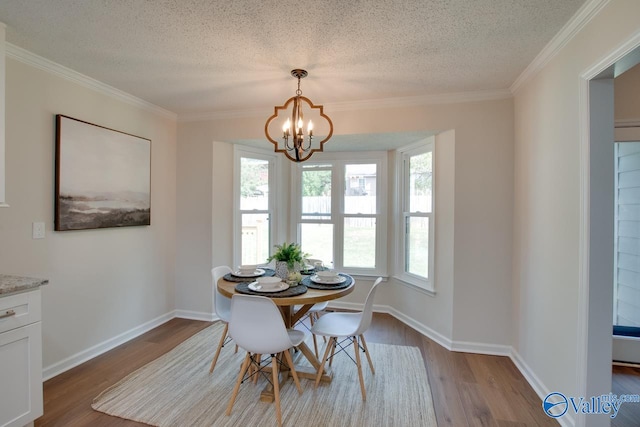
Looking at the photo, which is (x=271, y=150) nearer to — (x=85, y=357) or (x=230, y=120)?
(x=230, y=120)

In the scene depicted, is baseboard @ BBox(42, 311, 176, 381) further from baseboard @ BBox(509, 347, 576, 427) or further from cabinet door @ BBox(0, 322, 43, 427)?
baseboard @ BBox(509, 347, 576, 427)

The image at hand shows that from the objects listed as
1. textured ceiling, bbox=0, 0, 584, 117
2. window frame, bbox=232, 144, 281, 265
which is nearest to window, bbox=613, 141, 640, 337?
textured ceiling, bbox=0, 0, 584, 117

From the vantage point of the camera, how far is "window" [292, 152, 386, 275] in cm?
419

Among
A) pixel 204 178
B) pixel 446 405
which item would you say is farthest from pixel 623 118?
pixel 204 178

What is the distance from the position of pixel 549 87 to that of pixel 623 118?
0.95 metres

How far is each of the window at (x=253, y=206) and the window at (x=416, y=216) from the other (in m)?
1.77

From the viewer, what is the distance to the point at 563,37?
1.96m

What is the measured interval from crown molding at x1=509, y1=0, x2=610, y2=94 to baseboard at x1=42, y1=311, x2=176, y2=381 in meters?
4.36

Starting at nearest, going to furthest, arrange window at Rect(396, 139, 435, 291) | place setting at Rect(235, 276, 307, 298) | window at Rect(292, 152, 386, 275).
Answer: place setting at Rect(235, 276, 307, 298) → window at Rect(396, 139, 435, 291) → window at Rect(292, 152, 386, 275)

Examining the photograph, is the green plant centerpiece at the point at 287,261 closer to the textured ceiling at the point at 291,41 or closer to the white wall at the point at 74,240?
the textured ceiling at the point at 291,41

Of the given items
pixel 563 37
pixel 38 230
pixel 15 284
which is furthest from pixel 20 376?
pixel 563 37

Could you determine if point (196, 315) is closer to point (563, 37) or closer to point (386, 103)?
point (386, 103)

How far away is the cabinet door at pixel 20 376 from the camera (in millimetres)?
1668

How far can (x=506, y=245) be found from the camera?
2873mm
